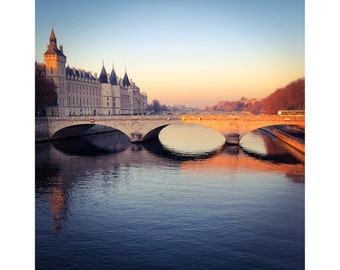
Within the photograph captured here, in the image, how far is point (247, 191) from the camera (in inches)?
685

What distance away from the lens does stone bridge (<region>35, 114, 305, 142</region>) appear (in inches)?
1356

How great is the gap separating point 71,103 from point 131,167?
36420 mm

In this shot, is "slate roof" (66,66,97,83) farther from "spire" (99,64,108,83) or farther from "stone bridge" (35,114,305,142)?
"stone bridge" (35,114,305,142)

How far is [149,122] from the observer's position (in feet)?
125

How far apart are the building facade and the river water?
98.4 feet

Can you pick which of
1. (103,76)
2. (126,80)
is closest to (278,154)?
(103,76)

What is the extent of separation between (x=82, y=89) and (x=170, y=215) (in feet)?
168

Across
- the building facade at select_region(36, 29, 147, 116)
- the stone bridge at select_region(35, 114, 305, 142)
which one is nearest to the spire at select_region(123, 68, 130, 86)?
the building facade at select_region(36, 29, 147, 116)

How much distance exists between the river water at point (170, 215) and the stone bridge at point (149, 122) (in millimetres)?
8802

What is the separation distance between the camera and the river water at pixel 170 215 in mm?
10281
